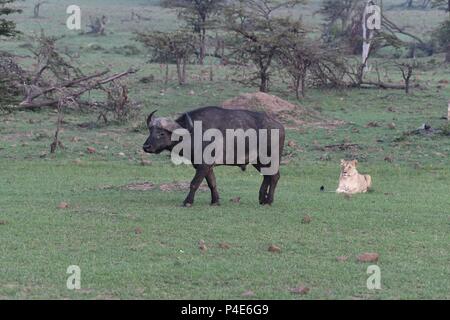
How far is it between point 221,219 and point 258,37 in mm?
14509

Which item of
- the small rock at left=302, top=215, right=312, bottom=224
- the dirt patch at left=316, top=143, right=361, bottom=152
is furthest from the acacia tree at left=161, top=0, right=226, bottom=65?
the small rock at left=302, top=215, right=312, bottom=224

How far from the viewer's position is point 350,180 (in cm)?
1393

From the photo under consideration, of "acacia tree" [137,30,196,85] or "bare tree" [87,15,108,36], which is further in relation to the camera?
"bare tree" [87,15,108,36]

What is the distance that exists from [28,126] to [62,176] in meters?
5.52

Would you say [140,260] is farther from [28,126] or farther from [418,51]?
[418,51]

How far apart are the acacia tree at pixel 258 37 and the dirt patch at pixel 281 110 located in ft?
10.6

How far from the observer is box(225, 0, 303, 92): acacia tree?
25281 millimetres

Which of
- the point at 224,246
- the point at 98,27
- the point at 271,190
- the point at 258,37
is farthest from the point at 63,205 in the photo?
the point at 98,27

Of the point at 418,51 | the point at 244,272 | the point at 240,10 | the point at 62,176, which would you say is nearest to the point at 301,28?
the point at 240,10

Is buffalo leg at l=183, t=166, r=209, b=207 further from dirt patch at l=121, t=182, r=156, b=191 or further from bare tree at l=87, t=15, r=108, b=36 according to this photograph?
bare tree at l=87, t=15, r=108, b=36

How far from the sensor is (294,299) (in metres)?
7.77

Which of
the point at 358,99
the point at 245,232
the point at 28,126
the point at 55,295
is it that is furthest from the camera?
the point at 358,99

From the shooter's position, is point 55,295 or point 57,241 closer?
point 55,295

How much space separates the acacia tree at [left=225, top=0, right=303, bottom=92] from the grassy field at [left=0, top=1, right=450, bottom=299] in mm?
3015
